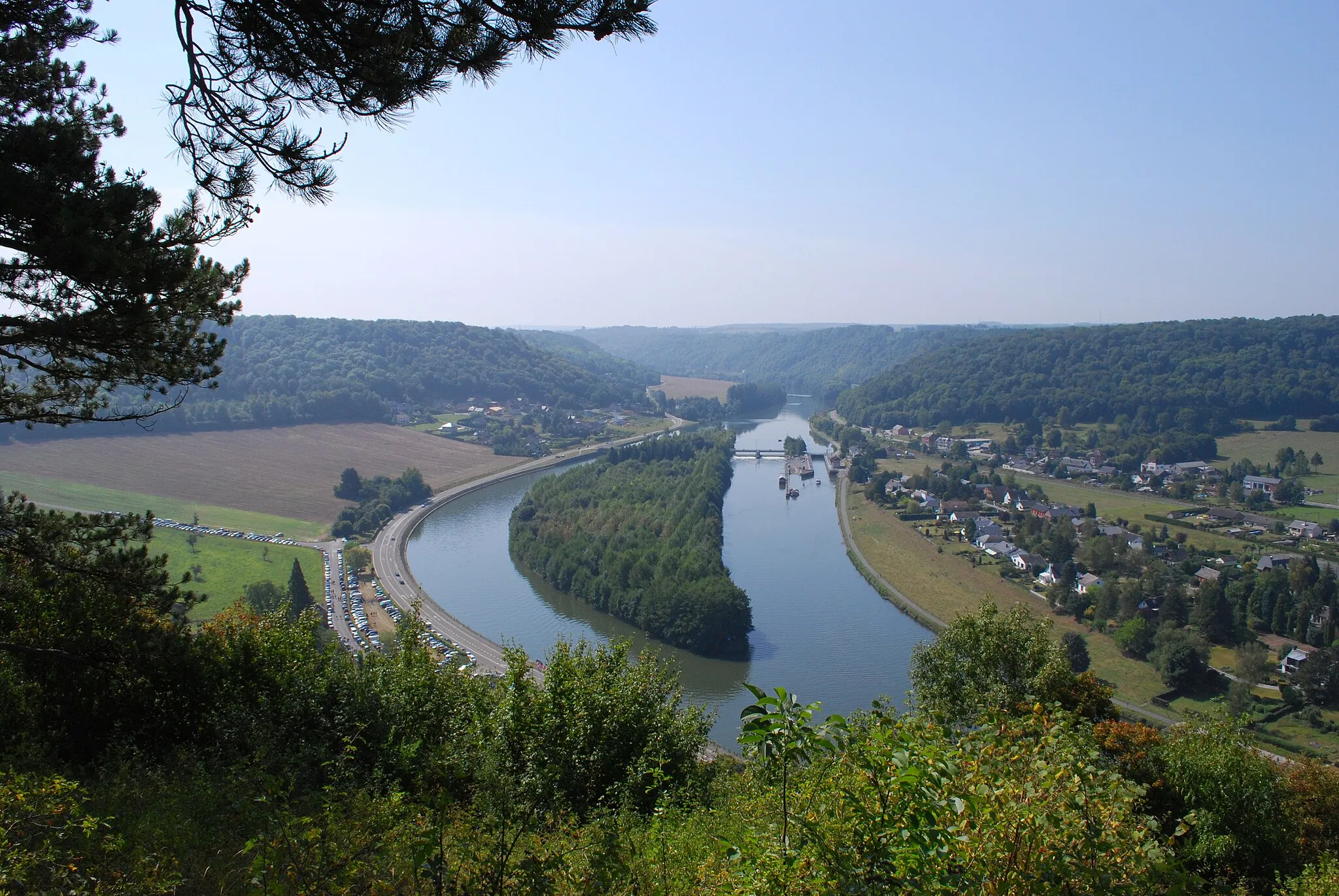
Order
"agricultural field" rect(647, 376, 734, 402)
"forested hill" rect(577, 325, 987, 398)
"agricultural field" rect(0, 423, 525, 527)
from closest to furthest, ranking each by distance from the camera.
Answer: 1. "agricultural field" rect(0, 423, 525, 527)
2. "agricultural field" rect(647, 376, 734, 402)
3. "forested hill" rect(577, 325, 987, 398)

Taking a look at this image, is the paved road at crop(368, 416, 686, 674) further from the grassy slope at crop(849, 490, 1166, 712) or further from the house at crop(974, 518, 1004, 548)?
the house at crop(974, 518, 1004, 548)

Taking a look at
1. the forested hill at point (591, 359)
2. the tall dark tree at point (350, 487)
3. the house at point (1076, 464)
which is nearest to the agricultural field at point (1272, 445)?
the house at point (1076, 464)

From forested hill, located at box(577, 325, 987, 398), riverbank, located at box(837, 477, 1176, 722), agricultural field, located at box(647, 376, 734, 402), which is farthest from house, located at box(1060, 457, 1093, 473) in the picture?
forested hill, located at box(577, 325, 987, 398)

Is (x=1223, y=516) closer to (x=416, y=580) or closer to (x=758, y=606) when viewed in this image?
(x=758, y=606)

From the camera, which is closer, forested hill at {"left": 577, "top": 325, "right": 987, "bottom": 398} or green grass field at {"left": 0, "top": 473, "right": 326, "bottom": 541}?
green grass field at {"left": 0, "top": 473, "right": 326, "bottom": 541}

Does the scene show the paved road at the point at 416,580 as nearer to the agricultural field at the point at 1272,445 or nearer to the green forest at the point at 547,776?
the green forest at the point at 547,776

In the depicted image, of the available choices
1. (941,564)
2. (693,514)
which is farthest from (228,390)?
(941,564)
